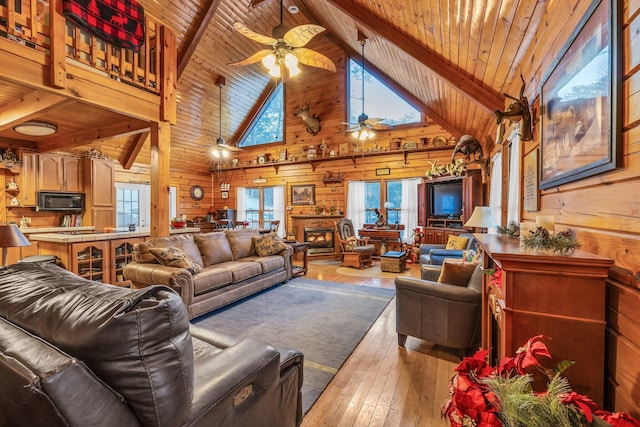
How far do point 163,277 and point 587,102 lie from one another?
12.2 ft

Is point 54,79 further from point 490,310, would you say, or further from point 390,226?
point 390,226

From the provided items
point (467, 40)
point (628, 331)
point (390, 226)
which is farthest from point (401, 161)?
point (628, 331)

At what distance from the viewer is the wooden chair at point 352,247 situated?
6.11m

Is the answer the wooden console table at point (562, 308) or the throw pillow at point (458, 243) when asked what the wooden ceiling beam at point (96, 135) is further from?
the throw pillow at point (458, 243)

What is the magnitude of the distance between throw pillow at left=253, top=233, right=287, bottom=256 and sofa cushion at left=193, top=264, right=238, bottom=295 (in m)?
1.03

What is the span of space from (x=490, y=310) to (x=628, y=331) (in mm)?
787

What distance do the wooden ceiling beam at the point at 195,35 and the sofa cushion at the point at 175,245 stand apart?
13.3 feet

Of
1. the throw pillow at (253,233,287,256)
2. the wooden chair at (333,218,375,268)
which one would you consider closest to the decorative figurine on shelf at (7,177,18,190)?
the throw pillow at (253,233,287,256)

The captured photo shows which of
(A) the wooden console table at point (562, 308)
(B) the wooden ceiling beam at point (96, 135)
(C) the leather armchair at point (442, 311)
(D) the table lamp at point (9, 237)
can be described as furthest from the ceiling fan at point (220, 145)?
(A) the wooden console table at point (562, 308)

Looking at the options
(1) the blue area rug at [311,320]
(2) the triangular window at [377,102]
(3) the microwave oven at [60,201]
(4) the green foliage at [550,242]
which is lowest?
(1) the blue area rug at [311,320]

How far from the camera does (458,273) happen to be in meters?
2.57

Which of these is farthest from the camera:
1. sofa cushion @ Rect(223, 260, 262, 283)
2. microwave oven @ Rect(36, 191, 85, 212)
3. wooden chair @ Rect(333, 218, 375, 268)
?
wooden chair @ Rect(333, 218, 375, 268)

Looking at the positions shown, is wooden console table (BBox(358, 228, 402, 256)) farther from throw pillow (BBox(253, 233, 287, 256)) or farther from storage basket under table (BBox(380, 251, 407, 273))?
throw pillow (BBox(253, 233, 287, 256))

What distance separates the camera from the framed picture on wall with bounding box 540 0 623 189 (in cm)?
119
